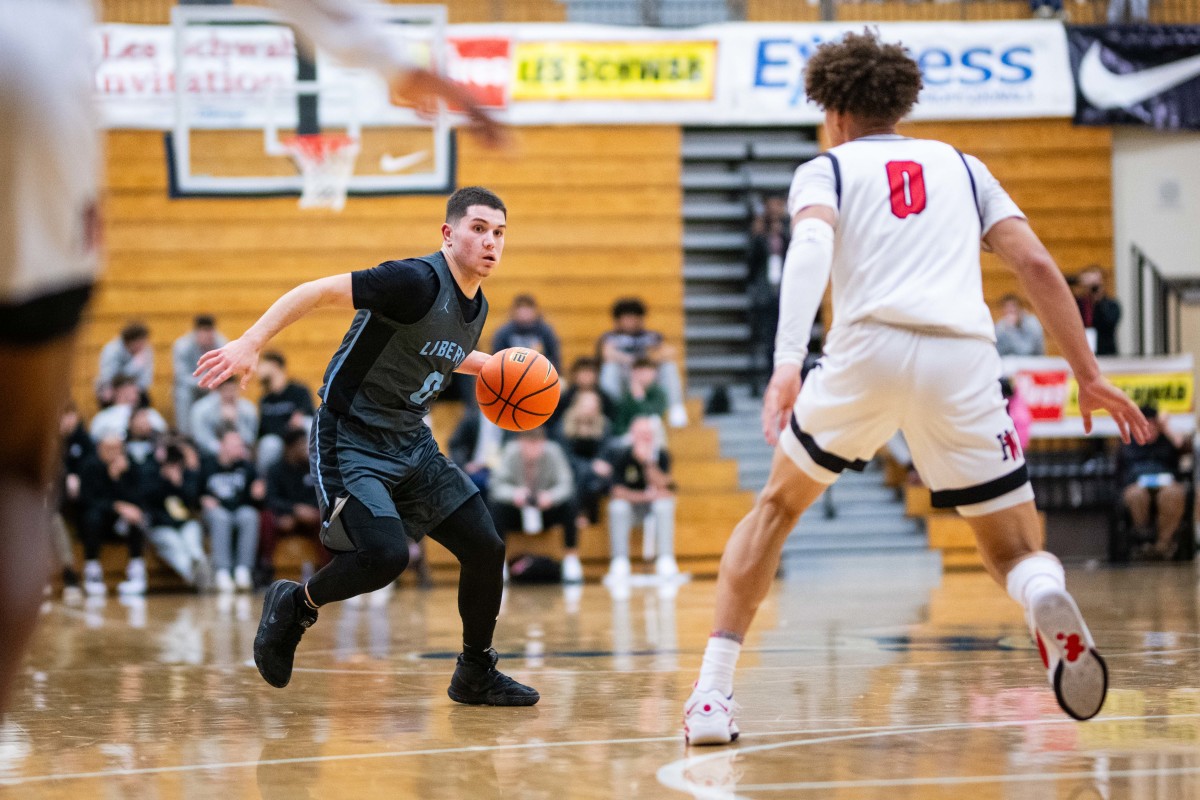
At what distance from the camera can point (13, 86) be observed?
6.47 ft

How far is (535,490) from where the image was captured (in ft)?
41.7

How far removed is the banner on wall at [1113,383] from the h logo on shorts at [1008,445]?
973 centimetres

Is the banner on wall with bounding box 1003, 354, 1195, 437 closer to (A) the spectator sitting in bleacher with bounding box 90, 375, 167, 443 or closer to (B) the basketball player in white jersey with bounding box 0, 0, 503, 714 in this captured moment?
(A) the spectator sitting in bleacher with bounding box 90, 375, 167, 443

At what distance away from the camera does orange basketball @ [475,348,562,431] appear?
18.7 ft

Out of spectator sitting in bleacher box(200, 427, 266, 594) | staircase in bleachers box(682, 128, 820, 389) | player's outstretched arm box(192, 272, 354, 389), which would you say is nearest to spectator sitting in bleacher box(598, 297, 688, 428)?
staircase in bleachers box(682, 128, 820, 389)

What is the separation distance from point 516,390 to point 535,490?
704 centimetres

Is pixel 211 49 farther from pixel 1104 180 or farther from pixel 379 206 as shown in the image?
pixel 1104 180

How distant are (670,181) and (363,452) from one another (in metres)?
10.5

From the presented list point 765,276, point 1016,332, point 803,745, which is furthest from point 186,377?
point 803,745

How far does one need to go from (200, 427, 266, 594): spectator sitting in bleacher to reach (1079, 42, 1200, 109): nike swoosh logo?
989cm

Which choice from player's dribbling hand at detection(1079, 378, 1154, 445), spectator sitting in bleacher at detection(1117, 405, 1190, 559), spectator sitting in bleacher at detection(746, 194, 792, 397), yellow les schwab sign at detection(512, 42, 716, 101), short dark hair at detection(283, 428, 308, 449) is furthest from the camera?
yellow les schwab sign at detection(512, 42, 716, 101)

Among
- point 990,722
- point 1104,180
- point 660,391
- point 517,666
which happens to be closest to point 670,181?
point 660,391

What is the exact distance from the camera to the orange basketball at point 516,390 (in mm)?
5699

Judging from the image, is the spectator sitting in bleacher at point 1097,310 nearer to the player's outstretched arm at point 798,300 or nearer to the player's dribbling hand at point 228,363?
the player's outstretched arm at point 798,300
